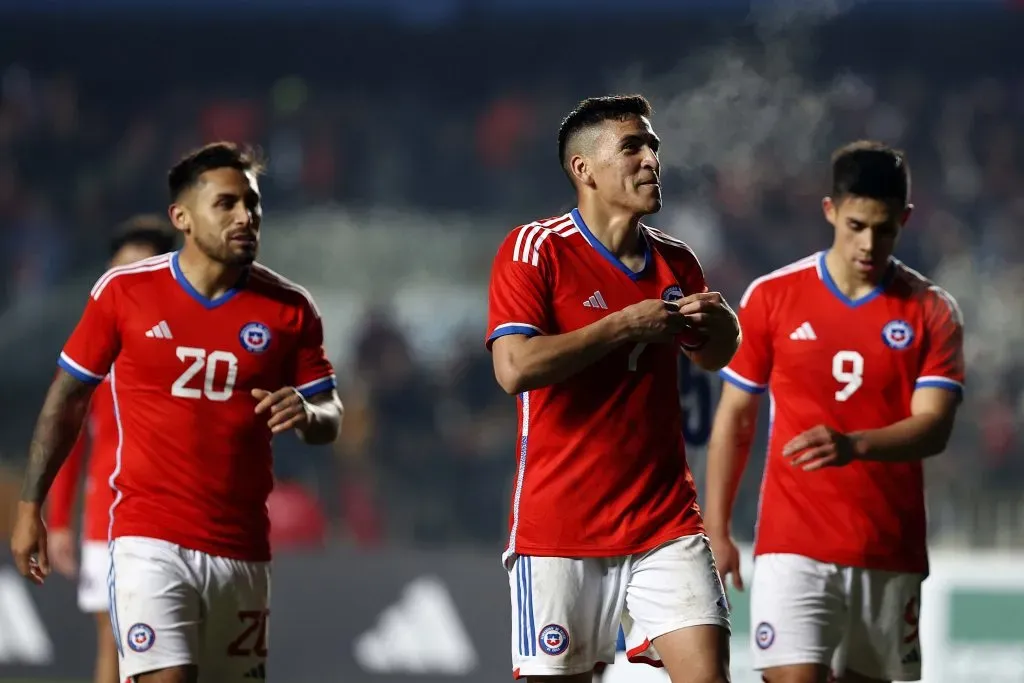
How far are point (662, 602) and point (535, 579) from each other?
338mm

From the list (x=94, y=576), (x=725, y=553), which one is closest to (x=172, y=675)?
(x=725, y=553)

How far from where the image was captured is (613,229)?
4484mm

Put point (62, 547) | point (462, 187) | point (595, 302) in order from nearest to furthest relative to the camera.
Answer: point (595, 302)
point (62, 547)
point (462, 187)

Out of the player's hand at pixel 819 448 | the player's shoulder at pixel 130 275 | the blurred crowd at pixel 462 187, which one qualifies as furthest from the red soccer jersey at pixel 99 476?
the blurred crowd at pixel 462 187

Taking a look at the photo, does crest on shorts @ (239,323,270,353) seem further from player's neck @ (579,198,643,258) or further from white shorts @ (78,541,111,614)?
white shorts @ (78,541,111,614)

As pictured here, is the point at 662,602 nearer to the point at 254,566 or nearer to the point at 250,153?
the point at 254,566

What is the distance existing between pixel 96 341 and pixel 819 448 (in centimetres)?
223

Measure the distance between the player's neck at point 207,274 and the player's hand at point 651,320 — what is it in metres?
1.66

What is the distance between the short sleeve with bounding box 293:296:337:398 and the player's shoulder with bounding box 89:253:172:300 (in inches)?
18.8

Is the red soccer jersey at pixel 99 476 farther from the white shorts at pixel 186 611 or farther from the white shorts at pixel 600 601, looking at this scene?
the white shorts at pixel 600 601

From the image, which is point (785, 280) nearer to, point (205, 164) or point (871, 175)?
point (871, 175)

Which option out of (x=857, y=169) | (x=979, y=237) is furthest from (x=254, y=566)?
(x=979, y=237)

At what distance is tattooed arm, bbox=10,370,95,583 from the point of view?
4949 mm

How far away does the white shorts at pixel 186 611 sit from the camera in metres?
4.83
